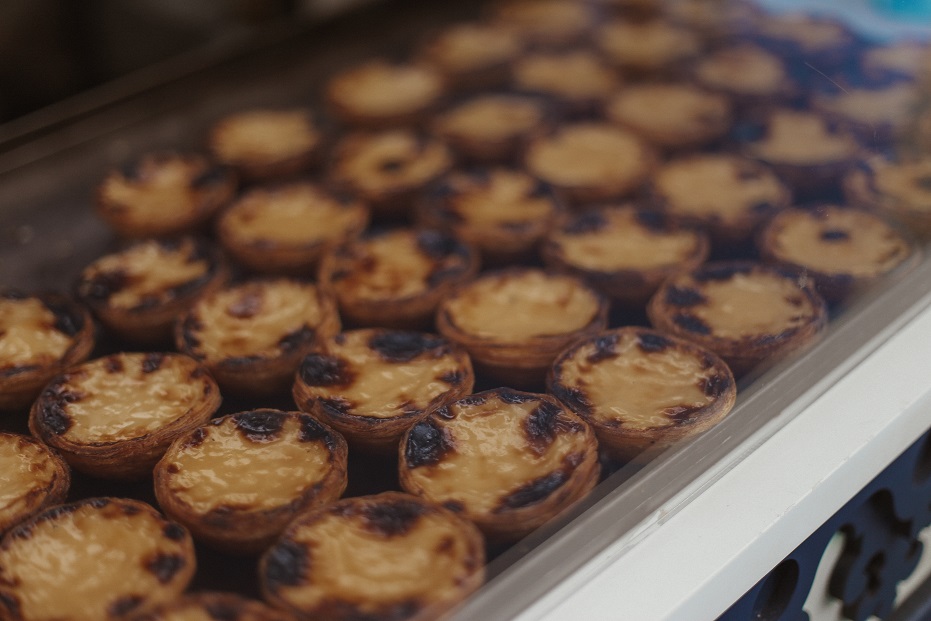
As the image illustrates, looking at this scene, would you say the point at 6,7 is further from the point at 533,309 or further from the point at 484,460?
the point at 484,460

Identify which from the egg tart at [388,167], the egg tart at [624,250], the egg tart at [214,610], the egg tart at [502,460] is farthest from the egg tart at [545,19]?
the egg tart at [214,610]

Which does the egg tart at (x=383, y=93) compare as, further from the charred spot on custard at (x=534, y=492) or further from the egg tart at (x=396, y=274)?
the charred spot on custard at (x=534, y=492)

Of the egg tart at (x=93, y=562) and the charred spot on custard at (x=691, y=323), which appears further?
the charred spot on custard at (x=691, y=323)

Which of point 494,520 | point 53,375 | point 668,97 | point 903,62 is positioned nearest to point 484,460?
point 494,520

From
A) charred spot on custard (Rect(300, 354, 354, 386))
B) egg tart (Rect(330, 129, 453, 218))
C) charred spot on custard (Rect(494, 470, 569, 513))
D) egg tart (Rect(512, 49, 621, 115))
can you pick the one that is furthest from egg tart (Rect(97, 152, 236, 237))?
charred spot on custard (Rect(494, 470, 569, 513))

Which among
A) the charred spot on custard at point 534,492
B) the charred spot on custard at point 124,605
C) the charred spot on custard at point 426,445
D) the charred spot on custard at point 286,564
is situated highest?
the charred spot on custard at point 124,605

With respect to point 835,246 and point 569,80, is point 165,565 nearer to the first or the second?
point 835,246

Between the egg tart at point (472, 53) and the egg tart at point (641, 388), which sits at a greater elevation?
the egg tart at point (472, 53)

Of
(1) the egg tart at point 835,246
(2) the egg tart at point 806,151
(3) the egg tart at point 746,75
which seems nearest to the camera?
(1) the egg tart at point 835,246

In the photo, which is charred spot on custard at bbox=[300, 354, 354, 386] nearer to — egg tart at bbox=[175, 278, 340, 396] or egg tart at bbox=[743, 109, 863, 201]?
egg tart at bbox=[175, 278, 340, 396]
